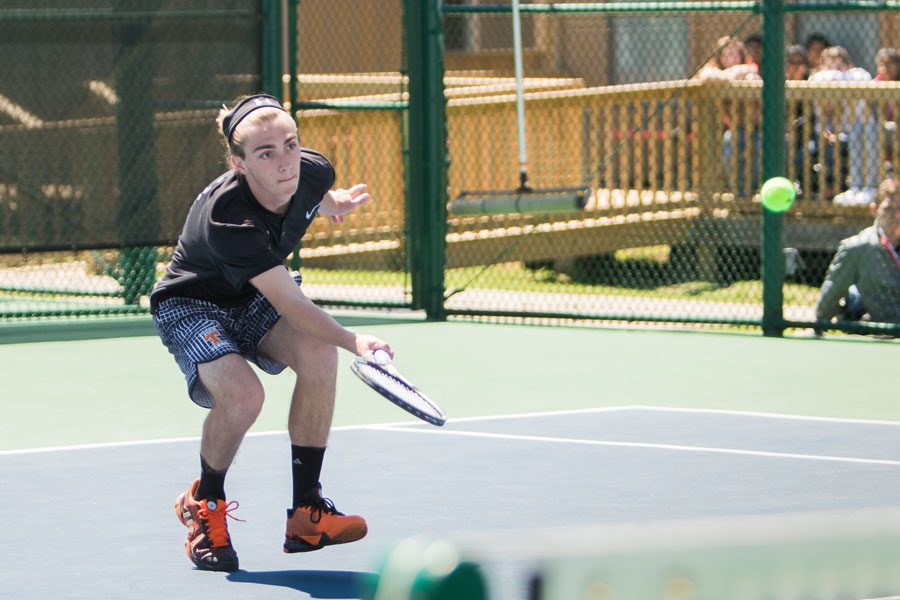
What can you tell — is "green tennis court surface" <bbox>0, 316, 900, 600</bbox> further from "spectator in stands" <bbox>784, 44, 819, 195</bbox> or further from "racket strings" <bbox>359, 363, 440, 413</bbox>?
"spectator in stands" <bbox>784, 44, 819, 195</bbox>

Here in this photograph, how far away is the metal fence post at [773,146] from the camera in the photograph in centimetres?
1048

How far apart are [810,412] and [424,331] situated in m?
3.51

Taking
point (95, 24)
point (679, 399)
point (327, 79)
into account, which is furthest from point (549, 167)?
point (679, 399)

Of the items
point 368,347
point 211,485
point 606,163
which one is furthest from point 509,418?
point 606,163

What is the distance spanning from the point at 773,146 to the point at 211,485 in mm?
6001

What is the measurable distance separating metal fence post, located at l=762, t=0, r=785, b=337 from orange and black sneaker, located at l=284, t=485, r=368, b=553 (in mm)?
5635

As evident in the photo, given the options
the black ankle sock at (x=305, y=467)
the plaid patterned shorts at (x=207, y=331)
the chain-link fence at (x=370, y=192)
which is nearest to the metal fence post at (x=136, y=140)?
the chain-link fence at (x=370, y=192)

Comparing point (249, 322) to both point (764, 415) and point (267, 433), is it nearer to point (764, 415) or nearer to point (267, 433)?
point (267, 433)

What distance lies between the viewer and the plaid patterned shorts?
211 inches

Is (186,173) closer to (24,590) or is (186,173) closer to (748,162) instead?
(748,162)

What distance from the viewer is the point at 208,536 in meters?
5.26

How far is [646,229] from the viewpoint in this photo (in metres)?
14.1

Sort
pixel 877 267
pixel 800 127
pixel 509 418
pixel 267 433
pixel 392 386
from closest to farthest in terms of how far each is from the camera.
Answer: pixel 392 386
pixel 267 433
pixel 509 418
pixel 877 267
pixel 800 127

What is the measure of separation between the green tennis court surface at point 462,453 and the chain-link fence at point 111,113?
0.86m
